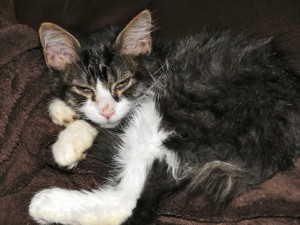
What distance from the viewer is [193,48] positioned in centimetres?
166

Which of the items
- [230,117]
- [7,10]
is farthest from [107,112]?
[7,10]

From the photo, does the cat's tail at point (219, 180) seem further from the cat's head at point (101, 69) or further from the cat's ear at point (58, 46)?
the cat's ear at point (58, 46)

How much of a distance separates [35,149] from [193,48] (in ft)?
2.27

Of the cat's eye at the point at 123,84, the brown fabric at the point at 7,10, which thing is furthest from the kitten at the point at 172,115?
the brown fabric at the point at 7,10

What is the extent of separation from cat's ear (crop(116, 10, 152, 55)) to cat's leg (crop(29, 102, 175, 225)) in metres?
0.37

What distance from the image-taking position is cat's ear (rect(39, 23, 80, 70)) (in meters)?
1.53

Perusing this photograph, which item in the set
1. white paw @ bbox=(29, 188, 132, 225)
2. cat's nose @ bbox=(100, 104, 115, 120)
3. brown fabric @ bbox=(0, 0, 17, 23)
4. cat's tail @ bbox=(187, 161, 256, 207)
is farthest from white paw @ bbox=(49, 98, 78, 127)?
brown fabric @ bbox=(0, 0, 17, 23)

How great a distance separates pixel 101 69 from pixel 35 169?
1.40ft

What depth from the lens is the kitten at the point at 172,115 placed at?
4.22 ft

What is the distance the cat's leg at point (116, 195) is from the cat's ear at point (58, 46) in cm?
43

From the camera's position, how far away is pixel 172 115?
1383 millimetres

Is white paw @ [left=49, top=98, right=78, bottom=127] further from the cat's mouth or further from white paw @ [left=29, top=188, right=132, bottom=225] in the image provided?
white paw @ [left=29, top=188, right=132, bottom=225]

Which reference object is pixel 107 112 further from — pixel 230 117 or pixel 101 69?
pixel 230 117

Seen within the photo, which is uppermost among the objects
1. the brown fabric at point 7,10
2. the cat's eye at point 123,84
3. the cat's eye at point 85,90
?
the brown fabric at point 7,10
